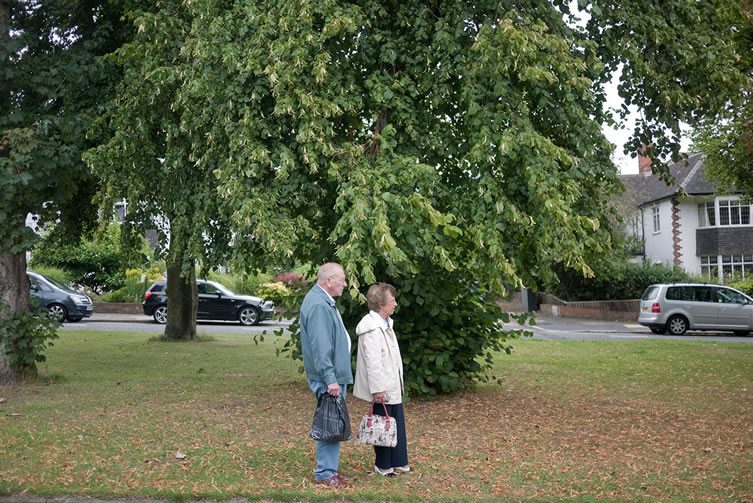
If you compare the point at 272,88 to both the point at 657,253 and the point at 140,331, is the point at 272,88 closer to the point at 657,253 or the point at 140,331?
the point at 140,331

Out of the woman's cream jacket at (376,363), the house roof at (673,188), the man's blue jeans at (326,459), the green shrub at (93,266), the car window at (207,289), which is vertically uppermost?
the house roof at (673,188)

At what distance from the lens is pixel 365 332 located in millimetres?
7273

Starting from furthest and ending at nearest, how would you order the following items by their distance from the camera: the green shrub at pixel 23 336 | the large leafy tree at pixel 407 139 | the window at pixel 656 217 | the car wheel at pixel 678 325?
1. the window at pixel 656 217
2. the car wheel at pixel 678 325
3. the green shrub at pixel 23 336
4. the large leafy tree at pixel 407 139

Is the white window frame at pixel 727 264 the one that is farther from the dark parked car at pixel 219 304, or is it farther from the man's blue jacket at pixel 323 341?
the man's blue jacket at pixel 323 341

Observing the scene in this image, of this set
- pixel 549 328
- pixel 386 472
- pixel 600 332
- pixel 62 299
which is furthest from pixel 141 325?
pixel 386 472

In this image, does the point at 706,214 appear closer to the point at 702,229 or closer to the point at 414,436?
the point at 702,229

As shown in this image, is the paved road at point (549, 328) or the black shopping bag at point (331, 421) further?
the paved road at point (549, 328)

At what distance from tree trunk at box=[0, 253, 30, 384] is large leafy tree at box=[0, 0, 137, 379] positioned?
0.01m

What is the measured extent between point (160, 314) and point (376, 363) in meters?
25.6

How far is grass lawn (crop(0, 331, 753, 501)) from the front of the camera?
7098mm

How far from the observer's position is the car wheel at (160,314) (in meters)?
31.5

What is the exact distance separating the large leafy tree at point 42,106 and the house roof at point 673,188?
28.8 meters

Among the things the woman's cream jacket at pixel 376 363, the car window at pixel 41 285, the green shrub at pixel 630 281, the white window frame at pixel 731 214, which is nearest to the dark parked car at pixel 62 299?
the car window at pixel 41 285

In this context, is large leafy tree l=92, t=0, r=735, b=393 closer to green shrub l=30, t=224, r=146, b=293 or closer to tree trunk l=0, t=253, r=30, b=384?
tree trunk l=0, t=253, r=30, b=384
